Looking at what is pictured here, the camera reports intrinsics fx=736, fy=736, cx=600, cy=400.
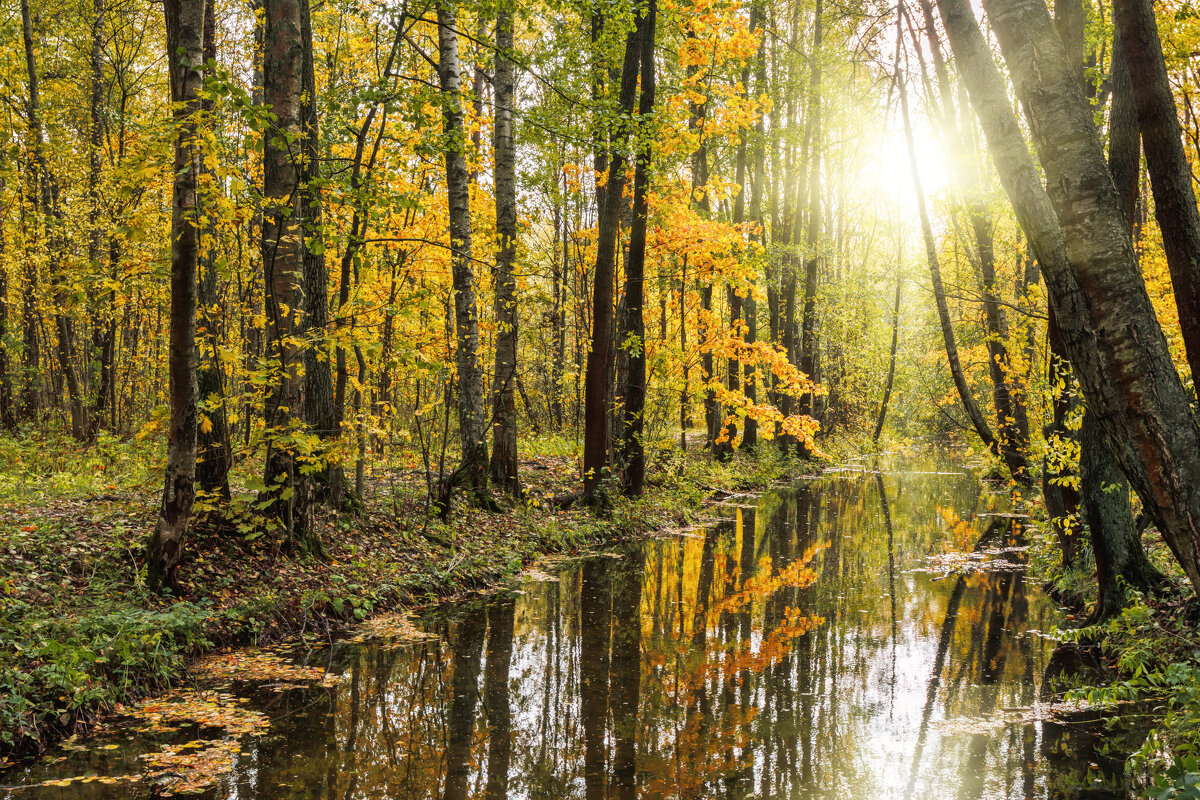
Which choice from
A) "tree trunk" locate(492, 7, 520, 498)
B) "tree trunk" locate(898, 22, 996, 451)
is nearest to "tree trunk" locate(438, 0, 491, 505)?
"tree trunk" locate(492, 7, 520, 498)

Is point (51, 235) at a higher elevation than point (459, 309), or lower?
higher

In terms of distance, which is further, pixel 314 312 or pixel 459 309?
pixel 459 309

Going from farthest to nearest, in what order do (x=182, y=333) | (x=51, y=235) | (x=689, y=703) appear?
(x=51, y=235)
(x=182, y=333)
(x=689, y=703)

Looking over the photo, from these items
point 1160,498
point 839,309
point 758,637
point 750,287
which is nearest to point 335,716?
point 758,637

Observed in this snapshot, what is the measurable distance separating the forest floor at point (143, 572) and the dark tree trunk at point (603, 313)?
0.93 m

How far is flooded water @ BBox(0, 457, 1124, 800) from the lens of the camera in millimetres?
4242

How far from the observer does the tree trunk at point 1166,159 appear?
3.97m

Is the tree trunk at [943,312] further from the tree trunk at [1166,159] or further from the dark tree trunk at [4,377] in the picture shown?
the dark tree trunk at [4,377]

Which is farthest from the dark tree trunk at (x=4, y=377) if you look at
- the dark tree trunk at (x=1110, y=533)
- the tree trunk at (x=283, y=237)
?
the dark tree trunk at (x=1110, y=533)

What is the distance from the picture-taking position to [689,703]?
17.8 feet

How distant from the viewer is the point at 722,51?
14.6 metres

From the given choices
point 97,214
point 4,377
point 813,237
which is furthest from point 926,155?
point 4,377

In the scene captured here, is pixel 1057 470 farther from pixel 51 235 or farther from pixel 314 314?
pixel 51 235

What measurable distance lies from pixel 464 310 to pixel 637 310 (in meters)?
3.98
